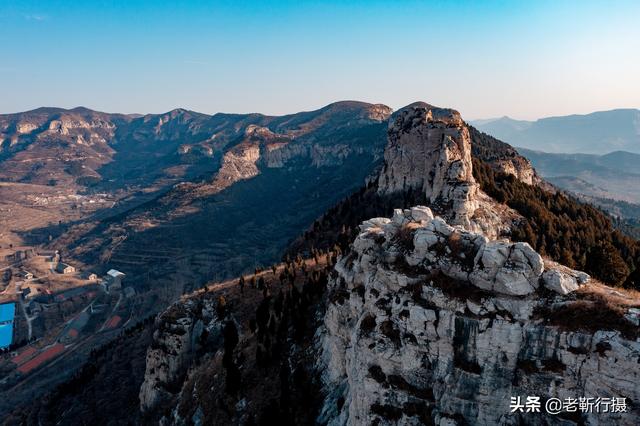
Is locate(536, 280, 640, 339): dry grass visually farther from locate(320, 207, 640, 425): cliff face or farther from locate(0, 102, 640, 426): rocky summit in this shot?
locate(320, 207, 640, 425): cliff face

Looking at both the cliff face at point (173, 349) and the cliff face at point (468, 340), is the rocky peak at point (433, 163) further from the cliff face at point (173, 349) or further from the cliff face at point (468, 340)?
the cliff face at point (173, 349)

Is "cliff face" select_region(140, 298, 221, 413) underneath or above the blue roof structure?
above

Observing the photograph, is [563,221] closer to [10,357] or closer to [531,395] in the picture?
[531,395]

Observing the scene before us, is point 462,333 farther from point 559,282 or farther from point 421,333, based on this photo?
point 559,282

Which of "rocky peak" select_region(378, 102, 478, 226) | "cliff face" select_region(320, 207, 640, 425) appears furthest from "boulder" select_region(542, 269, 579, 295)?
"rocky peak" select_region(378, 102, 478, 226)

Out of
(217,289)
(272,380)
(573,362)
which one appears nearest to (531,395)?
(573,362)

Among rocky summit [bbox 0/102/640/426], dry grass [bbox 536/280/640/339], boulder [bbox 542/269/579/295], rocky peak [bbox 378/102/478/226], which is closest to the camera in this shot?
dry grass [bbox 536/280/640/339]
